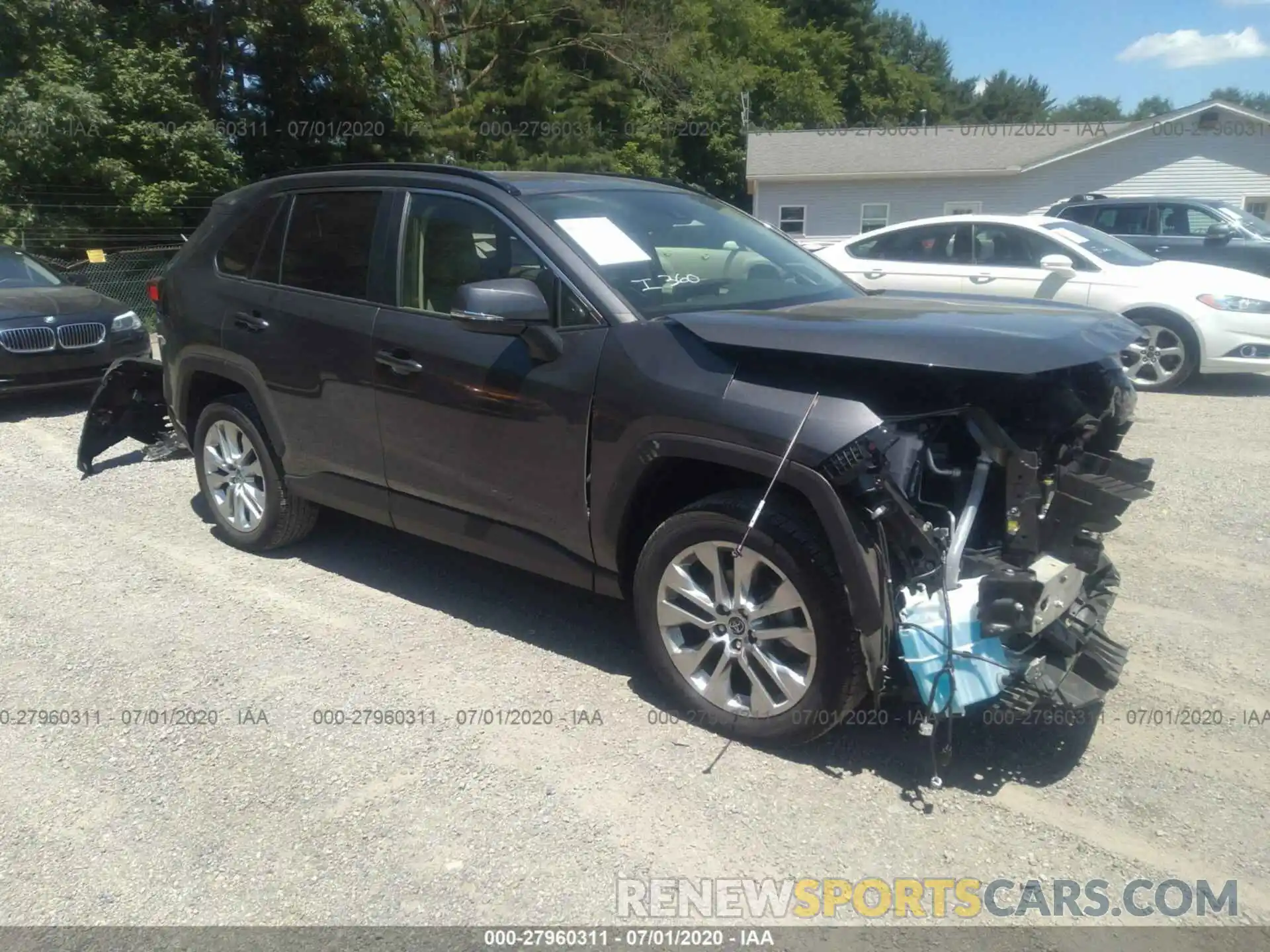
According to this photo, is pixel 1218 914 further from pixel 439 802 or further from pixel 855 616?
pixel 439 802

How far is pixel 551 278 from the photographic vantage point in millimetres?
4070

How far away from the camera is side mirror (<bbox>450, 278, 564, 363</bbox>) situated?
12.4 ft

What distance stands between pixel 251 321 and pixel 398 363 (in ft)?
3.83

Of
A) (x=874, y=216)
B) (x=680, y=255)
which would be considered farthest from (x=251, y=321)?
(x=874, y=216)

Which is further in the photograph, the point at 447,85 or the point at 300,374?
the point at 447,85

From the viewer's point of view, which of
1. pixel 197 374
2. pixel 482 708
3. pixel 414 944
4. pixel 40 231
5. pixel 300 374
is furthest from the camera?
pixel 40 231

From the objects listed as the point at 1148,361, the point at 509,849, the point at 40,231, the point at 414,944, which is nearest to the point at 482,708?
the point at 509,849

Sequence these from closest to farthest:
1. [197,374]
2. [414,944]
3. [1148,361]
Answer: [414,944] → [197,374] → [1148,361]

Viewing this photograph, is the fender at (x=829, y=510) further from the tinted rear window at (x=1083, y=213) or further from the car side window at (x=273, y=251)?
the tinted rear window at (x=1083, y=213)

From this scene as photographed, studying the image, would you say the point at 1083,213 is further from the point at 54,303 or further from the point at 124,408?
the point at 54,303

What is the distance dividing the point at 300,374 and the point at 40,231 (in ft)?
47.1

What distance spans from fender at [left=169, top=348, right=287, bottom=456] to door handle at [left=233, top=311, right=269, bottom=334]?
0.16 meters

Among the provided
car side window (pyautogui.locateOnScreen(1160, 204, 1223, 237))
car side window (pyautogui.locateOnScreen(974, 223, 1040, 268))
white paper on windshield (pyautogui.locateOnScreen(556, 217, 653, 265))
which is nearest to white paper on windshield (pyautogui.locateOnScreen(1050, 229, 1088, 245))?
car side window (pyautogui.locateOnScreen(974, 223, 1040, 268))

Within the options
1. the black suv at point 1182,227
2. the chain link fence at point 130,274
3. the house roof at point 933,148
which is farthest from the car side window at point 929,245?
the house roof at point 933,148
